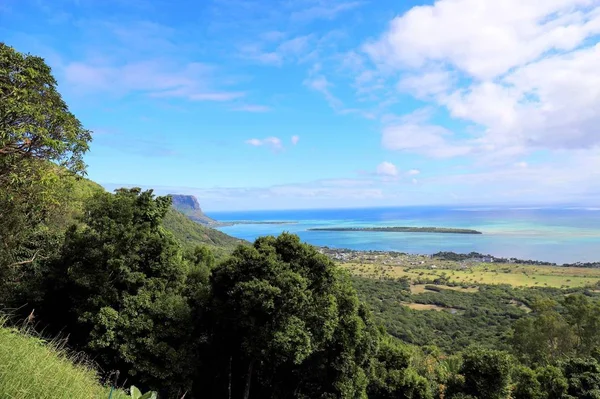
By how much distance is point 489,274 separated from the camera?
203 ft

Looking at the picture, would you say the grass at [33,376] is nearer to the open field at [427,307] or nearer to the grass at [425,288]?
the open field at [427,307]

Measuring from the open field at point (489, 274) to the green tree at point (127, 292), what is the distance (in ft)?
166

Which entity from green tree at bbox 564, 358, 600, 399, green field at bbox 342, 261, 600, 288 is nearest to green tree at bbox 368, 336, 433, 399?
green tree at bbox 564, 358, 600, 399

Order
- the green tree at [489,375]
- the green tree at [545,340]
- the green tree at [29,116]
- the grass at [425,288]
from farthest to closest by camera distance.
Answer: the grass at [425,288]
the green tree at [545,340]
the green tree at [489,375]
the green tree at [29,116]

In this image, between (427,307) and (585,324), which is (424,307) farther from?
(585,324)

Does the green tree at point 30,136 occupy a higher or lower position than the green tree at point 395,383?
higher

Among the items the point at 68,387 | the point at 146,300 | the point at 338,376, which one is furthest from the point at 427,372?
the point at 68,387

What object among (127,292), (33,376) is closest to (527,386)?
(127,292)

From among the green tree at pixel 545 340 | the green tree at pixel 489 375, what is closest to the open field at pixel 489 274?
the green tree at pixel 545 340

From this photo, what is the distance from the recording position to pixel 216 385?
10.8m

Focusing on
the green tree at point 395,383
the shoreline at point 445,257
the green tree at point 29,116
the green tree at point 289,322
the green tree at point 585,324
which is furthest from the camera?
the shoreline at point 445,257

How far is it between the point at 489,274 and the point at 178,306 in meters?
65.4

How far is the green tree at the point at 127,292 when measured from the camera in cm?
845

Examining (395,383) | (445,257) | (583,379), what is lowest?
(445,257)
